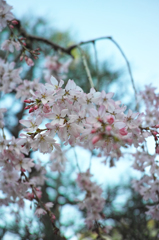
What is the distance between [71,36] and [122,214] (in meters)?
2.93

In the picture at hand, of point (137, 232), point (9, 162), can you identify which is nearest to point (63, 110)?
point (9, 162)

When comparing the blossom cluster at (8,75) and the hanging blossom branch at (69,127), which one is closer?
the hanging blossom branch at (69,127)

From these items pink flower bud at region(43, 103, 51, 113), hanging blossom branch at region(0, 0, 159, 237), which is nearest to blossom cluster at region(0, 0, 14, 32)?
hanging blossom branch at region(0, 0, 159, 237)

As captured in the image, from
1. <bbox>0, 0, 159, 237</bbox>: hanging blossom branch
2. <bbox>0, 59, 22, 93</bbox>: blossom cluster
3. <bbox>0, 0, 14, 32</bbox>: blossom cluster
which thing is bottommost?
<bbox>0, 0, 159, 237</bbox>: hanging blossom branch

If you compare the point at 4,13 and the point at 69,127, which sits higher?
the point at 4,13

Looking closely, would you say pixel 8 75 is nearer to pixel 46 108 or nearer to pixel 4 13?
pixel 4 13

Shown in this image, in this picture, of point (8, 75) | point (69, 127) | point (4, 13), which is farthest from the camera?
point (8, 75)

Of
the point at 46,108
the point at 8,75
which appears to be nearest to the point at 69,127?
the point at 46,108

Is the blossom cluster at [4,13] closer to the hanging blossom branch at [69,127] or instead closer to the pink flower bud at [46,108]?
the hanging blossom branch at [69,127]

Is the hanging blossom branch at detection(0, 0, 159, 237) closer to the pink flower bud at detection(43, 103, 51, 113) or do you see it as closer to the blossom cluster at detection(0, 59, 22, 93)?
the pink flower bud at detection(43, 103, 51, 113)

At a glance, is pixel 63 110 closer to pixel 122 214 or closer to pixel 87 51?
pixel 122 214

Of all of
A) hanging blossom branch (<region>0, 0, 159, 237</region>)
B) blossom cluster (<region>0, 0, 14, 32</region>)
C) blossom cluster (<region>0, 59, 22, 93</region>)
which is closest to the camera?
hanging blossom branch (<region>0, 0, 159, 237</region>)

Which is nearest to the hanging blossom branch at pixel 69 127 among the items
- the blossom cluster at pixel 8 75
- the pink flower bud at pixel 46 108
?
the pink flower bud at pixel 46 108

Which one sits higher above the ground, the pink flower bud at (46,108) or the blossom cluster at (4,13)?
the blossom cluster at (4,13)
